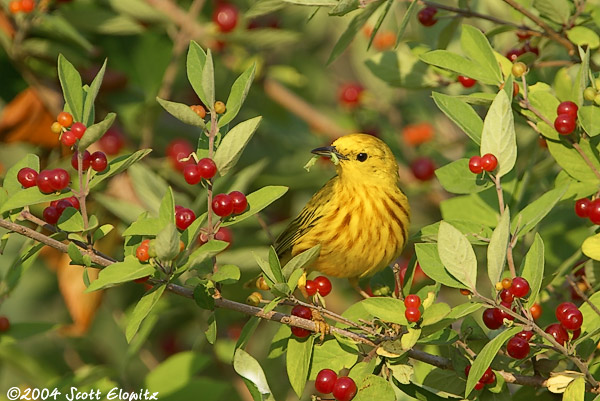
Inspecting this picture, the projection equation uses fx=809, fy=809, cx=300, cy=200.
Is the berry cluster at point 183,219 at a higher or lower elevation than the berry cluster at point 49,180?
lower

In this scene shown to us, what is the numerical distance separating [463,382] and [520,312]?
40 centimetres

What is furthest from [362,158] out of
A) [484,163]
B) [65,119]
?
[65,119]

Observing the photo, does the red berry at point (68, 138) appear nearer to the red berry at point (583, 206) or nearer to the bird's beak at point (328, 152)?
the bird's beak at point (328, 152)

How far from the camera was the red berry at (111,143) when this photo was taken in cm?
493

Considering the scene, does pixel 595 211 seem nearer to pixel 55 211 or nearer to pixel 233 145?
pixel 233 145

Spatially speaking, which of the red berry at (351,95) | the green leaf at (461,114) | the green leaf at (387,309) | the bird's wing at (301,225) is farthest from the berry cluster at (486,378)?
the red berry at (351,95)

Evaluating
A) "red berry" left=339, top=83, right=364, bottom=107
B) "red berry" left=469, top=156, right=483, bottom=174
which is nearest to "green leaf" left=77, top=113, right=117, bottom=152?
"red berry" left=469, top=156, right=483, bottom=174

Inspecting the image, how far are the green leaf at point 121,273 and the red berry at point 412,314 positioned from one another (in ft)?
2.67

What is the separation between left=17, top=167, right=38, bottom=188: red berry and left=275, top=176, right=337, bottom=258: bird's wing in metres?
1.95

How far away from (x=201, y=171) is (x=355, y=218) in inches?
71.6

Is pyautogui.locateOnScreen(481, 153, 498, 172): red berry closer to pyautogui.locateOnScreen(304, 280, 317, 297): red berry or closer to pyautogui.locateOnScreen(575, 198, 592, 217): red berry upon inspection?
pyautogui.locateOnScreen(575, 198, 592, 217): red berry

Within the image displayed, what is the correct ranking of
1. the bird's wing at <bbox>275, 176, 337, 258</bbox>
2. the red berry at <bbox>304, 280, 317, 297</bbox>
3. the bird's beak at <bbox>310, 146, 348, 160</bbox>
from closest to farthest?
1. the red berry at <bbox>304, 280, 317, 297</bbox>
2. the bird's beak at <bbox>310, 146, 348, 160</bbox>
3. the bird's wing at <bbox>275, 176, 337, 258</bbox>

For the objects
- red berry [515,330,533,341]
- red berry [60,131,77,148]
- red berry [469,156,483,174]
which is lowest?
red berry [515,330,533,341]

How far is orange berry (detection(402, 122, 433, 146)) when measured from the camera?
5.73 meters
